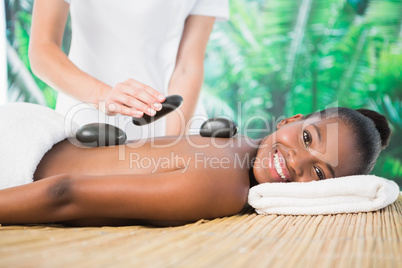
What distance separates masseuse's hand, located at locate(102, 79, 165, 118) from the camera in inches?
45.9

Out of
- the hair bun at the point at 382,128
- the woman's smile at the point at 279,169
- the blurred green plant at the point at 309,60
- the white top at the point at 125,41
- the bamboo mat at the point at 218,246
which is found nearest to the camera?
the bamboo mat at the point at 218,246

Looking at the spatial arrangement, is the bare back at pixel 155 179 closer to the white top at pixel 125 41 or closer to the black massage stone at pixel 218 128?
the black massage stone at pixel 218 128

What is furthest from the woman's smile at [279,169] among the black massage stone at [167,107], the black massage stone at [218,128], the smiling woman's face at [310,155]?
the black massage stone at [167,107]

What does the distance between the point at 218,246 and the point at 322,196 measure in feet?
1.64

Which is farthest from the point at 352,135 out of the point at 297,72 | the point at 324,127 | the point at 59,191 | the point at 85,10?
the point at 297,72

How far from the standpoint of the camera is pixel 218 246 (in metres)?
0.76

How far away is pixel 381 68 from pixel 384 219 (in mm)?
3273

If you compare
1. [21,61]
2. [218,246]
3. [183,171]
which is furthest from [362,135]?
[21,61]

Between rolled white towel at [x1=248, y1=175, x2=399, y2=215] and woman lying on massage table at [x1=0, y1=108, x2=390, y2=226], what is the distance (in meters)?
0.08

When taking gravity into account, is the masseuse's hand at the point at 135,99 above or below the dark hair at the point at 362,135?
above

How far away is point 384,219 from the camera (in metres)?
1.08

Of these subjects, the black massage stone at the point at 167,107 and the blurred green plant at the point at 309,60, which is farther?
the blurred green plant at the point at 309,60

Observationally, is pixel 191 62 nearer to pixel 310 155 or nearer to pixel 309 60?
pixel 310 155

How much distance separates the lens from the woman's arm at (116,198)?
96 centimetres
